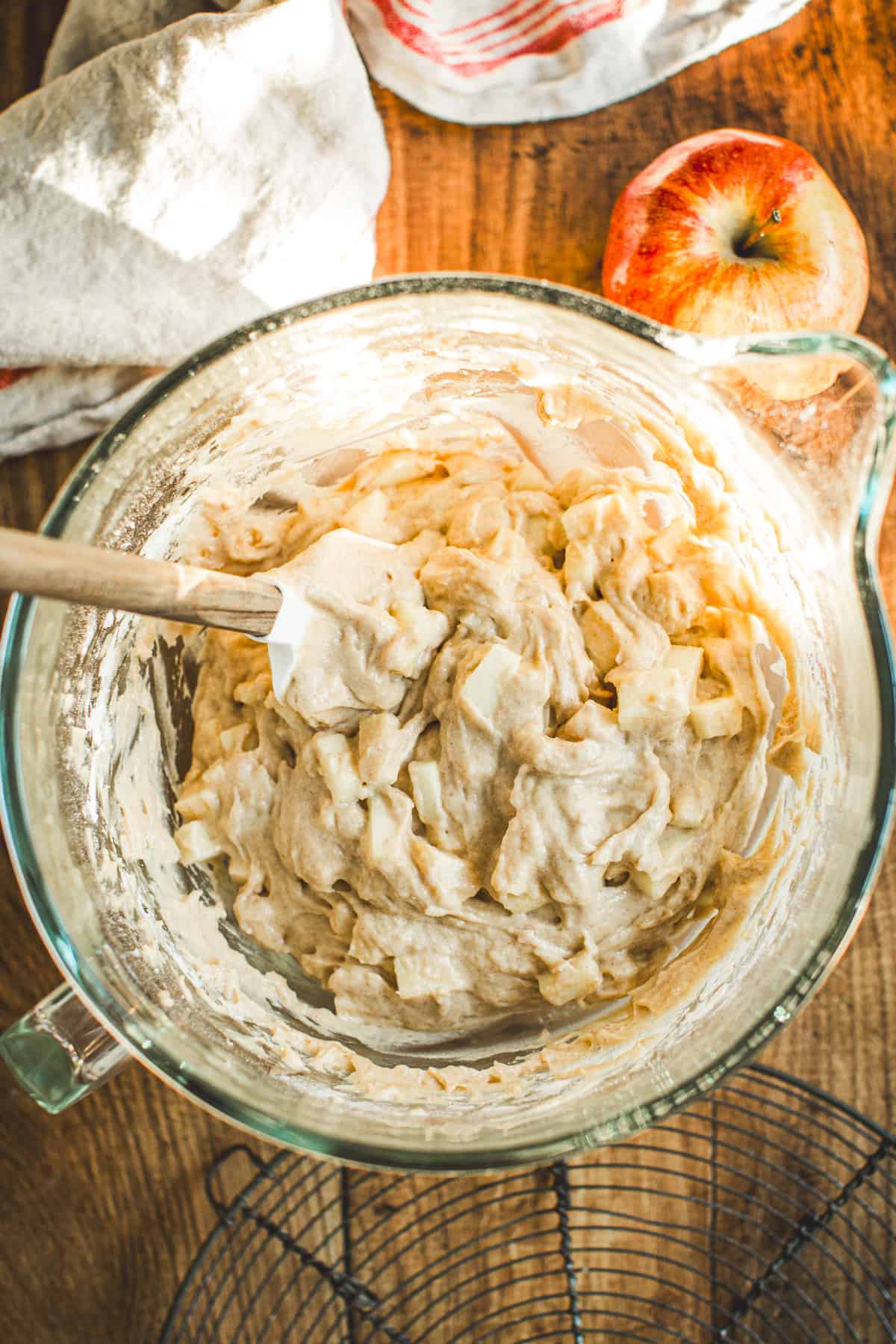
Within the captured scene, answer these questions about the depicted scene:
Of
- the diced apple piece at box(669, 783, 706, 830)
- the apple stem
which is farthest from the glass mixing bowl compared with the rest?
the apple stem

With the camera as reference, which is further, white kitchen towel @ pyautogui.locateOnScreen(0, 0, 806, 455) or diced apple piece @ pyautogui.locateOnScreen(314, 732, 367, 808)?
white kitchen towel @ pyautogui.locateOnScreen(0, 0, 806, 455)

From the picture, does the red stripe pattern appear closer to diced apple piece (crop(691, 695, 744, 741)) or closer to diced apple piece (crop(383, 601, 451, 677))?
diced apple piece (crop(383, 601, 451, 677))

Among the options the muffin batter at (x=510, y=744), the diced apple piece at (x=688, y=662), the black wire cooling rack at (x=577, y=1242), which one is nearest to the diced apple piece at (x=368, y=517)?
the muffin batter at (x=510, y=744)

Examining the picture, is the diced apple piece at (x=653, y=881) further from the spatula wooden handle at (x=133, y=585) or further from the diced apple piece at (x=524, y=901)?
the spatula wooden handle at (x=133, y=585)

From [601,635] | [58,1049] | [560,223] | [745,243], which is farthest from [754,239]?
[58,1049]

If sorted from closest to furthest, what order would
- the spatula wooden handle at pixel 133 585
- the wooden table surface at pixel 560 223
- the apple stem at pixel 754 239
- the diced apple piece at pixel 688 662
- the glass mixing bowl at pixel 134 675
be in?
the spatula wooden handle at pixel 133 585 → the glass mixing bowl at pixel 134 675 → the diced apple piece at pixel 688 662 → the apple stem at pixel 754 239 → the wooden table surface at pixel 560 223

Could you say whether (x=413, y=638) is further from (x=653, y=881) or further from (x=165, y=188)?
(x=165, y=188)
